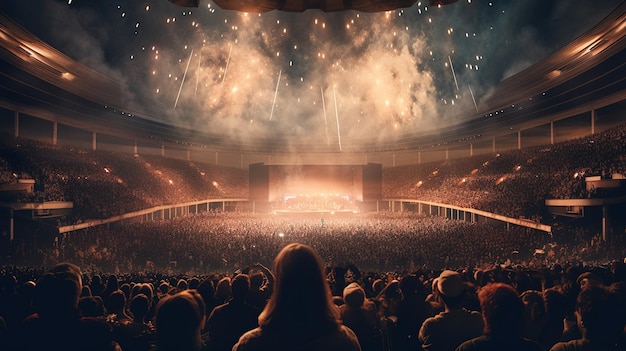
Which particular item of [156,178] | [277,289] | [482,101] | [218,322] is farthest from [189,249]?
[482,101]

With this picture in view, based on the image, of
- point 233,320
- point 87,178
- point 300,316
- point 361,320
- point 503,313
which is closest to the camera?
point 300,316

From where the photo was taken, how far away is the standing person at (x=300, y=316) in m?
2.44

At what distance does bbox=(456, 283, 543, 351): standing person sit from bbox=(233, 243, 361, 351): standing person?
890mm

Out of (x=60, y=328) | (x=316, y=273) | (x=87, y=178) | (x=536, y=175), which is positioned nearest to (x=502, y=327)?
(x=316, y=273)

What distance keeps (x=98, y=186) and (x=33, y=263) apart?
1550 cm

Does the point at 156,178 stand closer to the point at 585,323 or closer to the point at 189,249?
the point at 189,249

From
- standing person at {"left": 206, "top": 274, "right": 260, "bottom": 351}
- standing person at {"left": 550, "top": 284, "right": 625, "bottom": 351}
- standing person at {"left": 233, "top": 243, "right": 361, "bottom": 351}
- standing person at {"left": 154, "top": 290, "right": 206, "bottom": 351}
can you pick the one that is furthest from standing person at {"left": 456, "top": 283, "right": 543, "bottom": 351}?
standing person at {"left": 206, "top": 274, "right": 260, "bottom": 351}

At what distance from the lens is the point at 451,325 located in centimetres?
365

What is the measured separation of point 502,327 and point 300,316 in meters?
1.35

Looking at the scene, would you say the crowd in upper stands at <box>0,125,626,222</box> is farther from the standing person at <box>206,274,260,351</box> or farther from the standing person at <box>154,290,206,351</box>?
the standing person at <box>154,290,206,351</box>

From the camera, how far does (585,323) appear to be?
3434mm

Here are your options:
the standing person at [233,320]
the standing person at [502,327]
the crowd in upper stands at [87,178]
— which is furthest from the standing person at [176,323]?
the crowd in upper stands at [87,178]

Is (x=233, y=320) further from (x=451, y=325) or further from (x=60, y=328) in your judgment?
(x=451, y=325)

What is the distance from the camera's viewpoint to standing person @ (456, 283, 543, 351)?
2.78 meters
